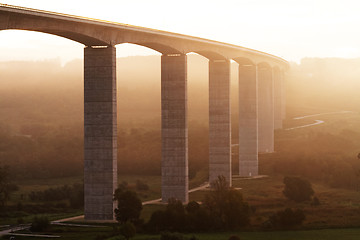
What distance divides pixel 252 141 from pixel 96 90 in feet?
154

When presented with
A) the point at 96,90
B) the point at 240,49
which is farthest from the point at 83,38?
the point at 240,49

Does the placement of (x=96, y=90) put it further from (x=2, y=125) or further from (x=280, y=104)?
(x=2, y=125)

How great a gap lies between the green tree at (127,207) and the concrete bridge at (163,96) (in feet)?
9.57

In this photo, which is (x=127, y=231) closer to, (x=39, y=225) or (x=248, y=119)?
(x=39, y=225)

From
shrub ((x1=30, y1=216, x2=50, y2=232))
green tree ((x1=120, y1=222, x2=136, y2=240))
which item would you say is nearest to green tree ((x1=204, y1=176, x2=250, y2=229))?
green tree ((x1=120, y1=222, x2=136, y2=240))

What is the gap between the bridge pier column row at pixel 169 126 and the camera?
62.6m

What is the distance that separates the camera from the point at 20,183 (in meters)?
111

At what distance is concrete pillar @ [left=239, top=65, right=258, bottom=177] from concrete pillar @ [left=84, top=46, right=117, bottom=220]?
43.7 m

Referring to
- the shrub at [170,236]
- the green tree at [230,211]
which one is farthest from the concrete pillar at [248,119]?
the shrub at [170,236]

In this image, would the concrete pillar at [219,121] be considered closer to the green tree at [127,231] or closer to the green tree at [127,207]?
the green tree at [127,207]

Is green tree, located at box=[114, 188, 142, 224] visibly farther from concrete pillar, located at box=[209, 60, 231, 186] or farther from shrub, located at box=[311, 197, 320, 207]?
concrete pillar, located at box=[209, 60, 231, 186]

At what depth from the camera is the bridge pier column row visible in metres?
62.6

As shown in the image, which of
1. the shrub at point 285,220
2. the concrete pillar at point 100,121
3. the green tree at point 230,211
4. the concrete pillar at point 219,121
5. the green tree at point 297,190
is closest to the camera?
the shrub at point 285,220

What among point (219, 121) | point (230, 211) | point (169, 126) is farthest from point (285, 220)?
point (219, 121)
